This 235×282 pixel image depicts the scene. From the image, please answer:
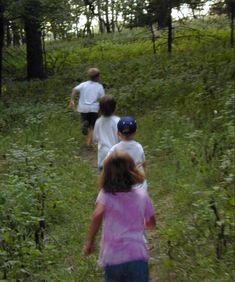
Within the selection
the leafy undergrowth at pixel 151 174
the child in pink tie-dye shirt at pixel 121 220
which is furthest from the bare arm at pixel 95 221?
the leafy undergrowth at pixel 151 174

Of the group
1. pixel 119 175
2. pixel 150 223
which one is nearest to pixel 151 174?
pixel 150 223

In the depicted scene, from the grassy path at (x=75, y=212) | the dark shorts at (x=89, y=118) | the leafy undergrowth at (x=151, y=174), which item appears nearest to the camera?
the leafy undergrowth at (x=151, y=174)

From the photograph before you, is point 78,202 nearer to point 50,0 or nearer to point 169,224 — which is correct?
point 169,224

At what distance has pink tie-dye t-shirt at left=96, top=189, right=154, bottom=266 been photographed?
14.8 ft

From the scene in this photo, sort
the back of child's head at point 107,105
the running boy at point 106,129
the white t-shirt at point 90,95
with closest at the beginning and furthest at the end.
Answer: the back of child's head at point 107,105 → the running boy at point 106,129 → the white t-shirt at point 90,95

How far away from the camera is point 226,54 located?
1822 centimetres

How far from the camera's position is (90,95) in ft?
38.1

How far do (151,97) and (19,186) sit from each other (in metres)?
8.34

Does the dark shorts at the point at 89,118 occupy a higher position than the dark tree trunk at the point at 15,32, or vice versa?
the dark tree trunk at the point at 15,32

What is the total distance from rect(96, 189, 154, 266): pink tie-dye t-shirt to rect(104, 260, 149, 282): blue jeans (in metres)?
0.04

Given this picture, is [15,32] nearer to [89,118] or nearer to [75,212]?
[89,118]

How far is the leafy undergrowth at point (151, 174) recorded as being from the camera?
20.3ft

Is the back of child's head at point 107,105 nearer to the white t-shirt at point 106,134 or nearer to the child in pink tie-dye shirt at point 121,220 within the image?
the white t-shirt at point 106,134

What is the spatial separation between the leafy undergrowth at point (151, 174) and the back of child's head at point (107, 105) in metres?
1.46
